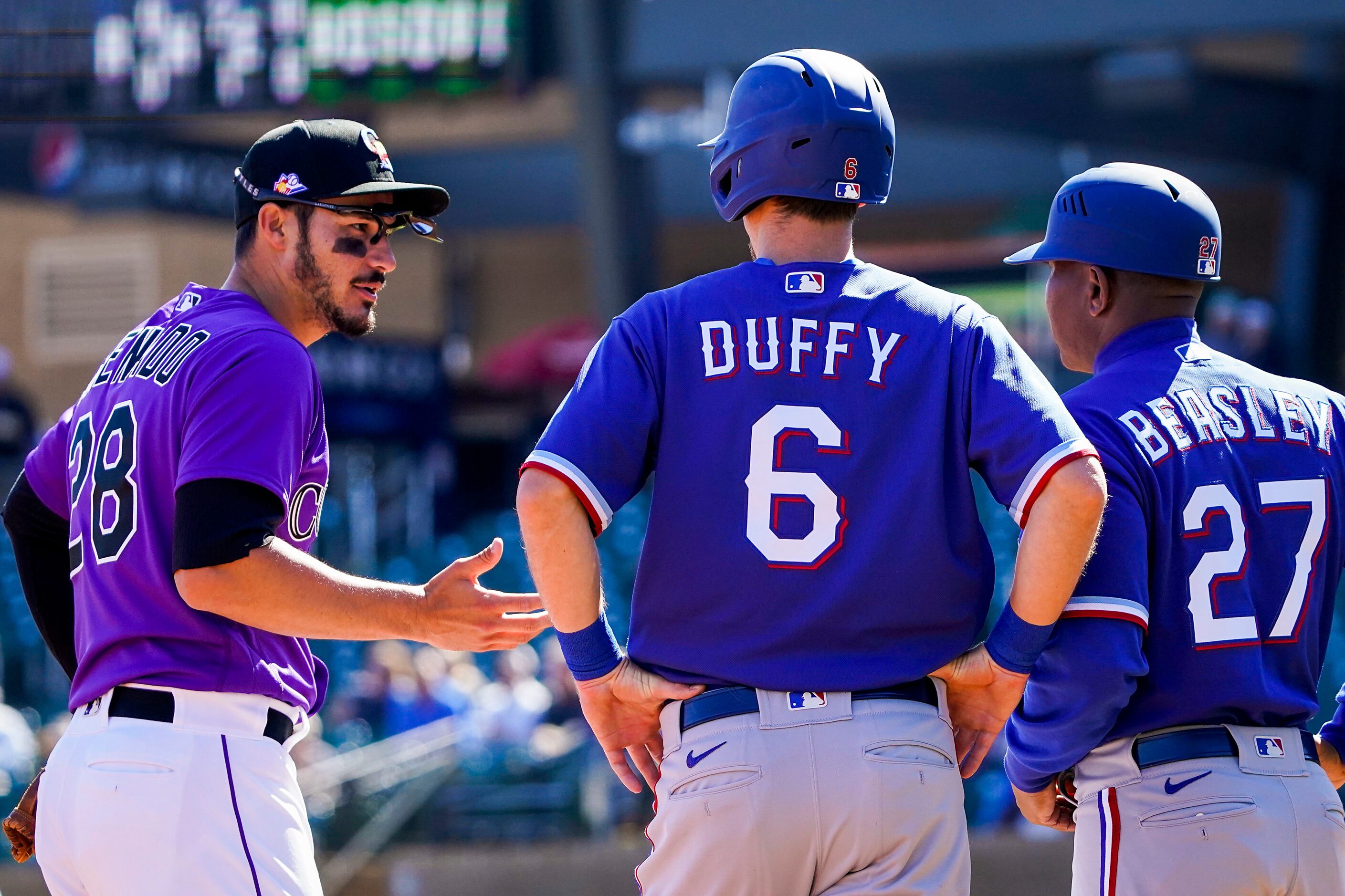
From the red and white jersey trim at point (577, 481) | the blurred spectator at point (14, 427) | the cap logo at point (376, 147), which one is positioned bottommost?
the blurred spectator at point (14, 427)

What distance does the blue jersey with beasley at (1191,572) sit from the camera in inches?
111

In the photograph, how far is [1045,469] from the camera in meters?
2.54

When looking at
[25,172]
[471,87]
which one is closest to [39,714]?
[471,87]

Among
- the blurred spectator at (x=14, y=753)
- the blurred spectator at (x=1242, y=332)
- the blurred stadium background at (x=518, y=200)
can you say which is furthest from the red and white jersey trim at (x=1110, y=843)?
the blurred spectator at (x=1242, y=332)

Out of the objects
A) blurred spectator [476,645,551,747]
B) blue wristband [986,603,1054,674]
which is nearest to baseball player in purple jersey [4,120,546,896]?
blue wristband [986,603,1054,674]

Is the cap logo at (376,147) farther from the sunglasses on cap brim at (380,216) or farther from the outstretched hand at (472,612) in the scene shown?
the outstretched hand at (472,612)

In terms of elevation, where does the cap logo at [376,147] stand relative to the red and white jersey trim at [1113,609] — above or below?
above

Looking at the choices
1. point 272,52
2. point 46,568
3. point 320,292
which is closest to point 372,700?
point 272,52

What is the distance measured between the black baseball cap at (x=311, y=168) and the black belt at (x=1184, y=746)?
179cm

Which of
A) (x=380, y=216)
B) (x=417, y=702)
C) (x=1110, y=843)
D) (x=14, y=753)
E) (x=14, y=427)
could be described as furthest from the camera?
(x=14, y=427)

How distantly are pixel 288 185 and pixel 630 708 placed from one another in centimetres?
129

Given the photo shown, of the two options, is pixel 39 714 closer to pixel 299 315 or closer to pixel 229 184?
pixel 229 184

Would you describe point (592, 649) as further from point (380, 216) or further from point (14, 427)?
point (14, 427)

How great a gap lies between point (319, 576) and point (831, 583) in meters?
0.92
